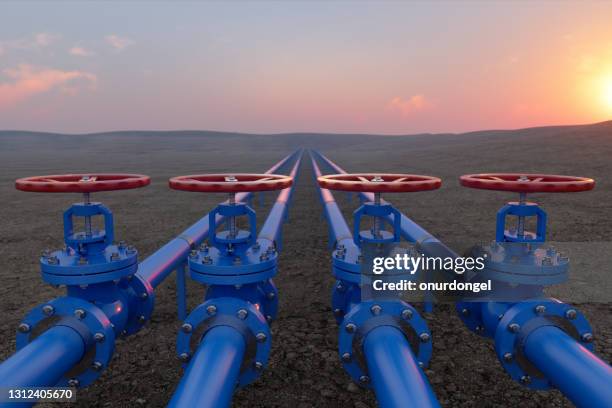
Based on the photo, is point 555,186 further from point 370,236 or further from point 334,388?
point 334,388

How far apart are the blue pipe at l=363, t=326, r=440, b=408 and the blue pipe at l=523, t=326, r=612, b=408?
46cm

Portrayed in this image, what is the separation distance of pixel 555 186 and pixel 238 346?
5.10 feet

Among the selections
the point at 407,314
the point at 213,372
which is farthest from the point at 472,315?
the point at 213,372

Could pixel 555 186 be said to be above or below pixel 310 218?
above

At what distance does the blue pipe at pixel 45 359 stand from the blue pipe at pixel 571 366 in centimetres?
175

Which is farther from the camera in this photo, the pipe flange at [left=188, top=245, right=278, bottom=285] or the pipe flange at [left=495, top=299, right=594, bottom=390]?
the pipe flange at [left=188, top=245, right=278, bottom=285]

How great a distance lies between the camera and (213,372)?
137cm

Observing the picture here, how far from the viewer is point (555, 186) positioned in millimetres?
1827

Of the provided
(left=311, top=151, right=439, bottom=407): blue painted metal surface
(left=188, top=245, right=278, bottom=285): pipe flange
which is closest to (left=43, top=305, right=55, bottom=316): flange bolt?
(left=188, top=245, right=278, bottom=285): pipe flange

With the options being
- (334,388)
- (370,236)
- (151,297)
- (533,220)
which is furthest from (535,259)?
(533,220)

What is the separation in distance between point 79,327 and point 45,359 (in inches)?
9.3

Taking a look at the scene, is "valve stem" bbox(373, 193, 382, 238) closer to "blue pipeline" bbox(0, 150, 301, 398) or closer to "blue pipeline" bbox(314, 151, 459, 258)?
"blue pipeline" bbox(314, 151, 459, 258)

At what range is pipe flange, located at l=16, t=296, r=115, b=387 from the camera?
65.9 inches

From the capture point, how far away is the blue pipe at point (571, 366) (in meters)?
1.23
